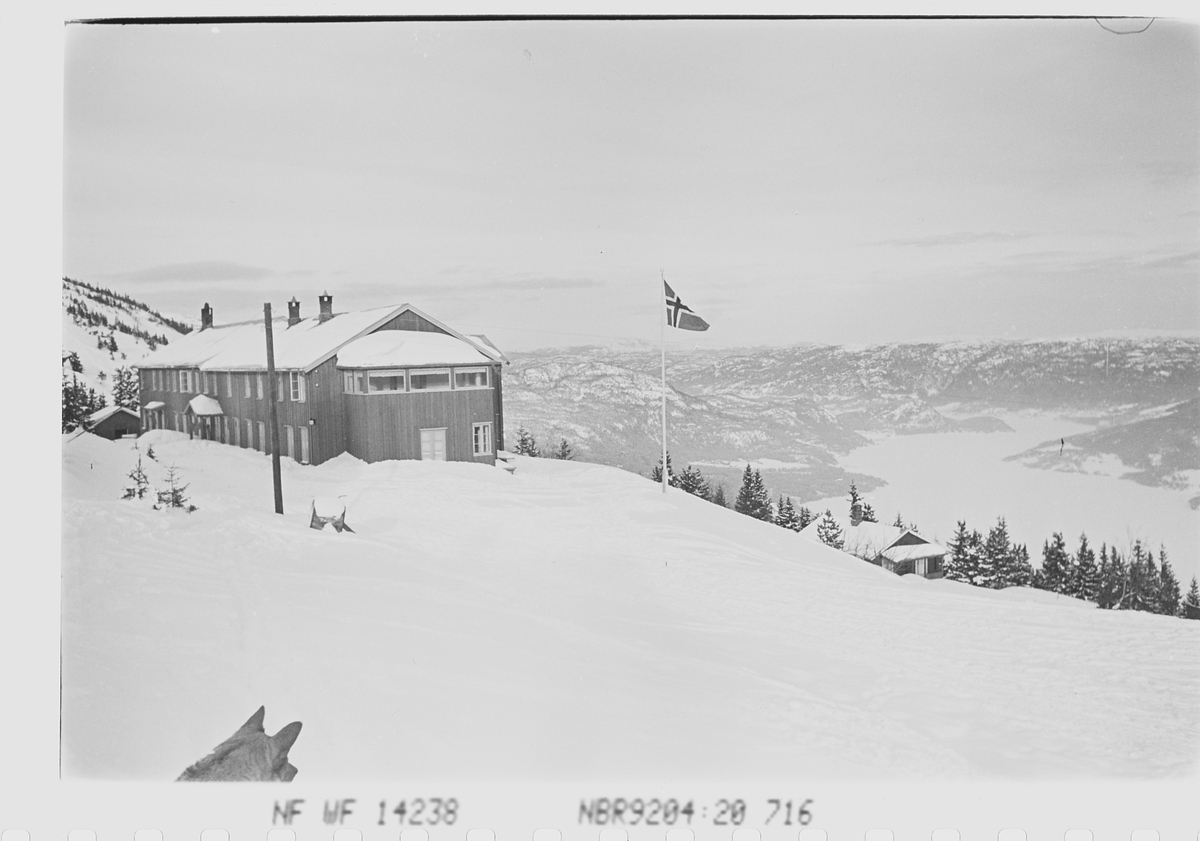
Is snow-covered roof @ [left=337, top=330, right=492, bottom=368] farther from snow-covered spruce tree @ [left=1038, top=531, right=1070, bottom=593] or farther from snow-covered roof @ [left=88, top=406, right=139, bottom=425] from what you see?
snow-covered spruce tree @ [left=1038, top=531, right=1070, bottom=593]

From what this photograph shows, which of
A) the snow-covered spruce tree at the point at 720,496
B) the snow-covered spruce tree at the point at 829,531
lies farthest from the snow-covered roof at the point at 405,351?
the snow-covered spruce tree at the point at 829,531

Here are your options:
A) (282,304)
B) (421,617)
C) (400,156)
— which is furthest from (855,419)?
(282,304)

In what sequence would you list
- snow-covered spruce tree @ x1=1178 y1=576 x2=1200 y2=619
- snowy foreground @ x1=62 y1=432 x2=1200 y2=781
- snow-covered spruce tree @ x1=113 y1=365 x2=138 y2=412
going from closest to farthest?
1. snowy foreground @ x1=62 y1=432 x2=1200 y2=781
2. snow-covered spruce tree @ x1=1178 y1=576 x2=1200 y2=619
3. snow-covered spruce tree @ x1=113 y1=365 x2=138 y2=412

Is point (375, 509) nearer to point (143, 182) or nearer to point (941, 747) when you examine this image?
point (143, 182)

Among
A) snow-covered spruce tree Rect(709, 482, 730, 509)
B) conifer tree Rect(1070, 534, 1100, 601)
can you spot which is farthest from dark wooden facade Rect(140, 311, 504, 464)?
conifer tree Rect(1070, 534, 1100, 601)

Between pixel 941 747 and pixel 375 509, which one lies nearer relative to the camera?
pixel 941 747

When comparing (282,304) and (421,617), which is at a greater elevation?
(282,304)
